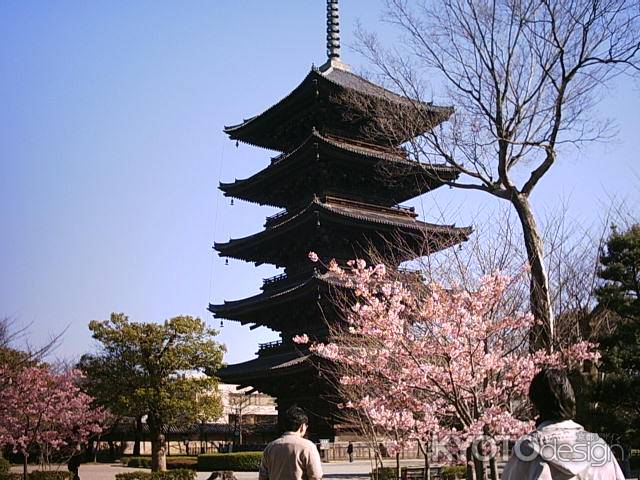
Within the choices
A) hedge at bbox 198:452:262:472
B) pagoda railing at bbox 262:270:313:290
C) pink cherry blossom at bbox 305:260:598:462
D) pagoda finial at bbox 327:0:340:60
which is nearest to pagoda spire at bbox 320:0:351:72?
pagoda finial at bbox 327:0:340:60

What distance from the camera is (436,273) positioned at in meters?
12.9

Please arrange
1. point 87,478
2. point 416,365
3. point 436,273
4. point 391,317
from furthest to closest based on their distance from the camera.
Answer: point 87,478, point 436,273, point 391,317, point 416,365

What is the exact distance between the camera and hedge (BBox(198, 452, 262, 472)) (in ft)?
90.2

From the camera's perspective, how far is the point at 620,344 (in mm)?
15516

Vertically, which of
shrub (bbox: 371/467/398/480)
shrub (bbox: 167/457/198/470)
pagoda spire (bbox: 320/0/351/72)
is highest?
pagoda spire (bbox: 320/0/351/72)

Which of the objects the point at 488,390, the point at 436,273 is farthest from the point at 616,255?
the point at 488,390

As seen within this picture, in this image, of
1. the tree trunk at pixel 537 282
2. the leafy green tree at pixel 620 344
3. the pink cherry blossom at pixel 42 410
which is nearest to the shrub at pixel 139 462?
the pink cherry blossom at pixel 42 410

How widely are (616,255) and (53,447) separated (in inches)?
980

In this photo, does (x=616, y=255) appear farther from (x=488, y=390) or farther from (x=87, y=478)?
(x=87, y=478)

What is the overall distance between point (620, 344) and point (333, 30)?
22.8 metres

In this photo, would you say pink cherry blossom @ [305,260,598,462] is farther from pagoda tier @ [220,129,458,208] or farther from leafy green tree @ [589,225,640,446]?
pagoda tier @ [220,129,458,208]

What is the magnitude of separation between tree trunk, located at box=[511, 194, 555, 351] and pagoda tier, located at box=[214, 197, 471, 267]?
41.2ft

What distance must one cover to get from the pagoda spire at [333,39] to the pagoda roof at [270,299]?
1014 cm

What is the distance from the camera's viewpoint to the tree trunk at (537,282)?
11.6m
